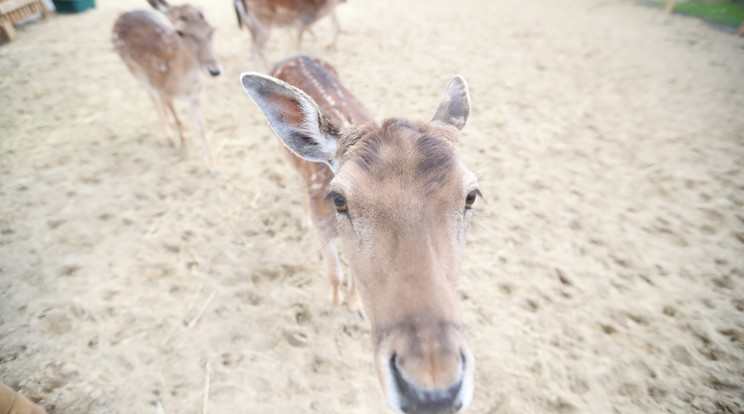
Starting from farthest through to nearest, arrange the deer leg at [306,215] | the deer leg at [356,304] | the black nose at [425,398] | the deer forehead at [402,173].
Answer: the deer leg at [306,215]
the deer leg at [356,304]
the deer forehead at [402,173]
the black nose at [425,398]

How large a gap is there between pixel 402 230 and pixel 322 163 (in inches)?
62.0

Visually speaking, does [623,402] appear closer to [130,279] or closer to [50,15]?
[130,279]

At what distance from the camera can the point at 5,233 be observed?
355 centimetres

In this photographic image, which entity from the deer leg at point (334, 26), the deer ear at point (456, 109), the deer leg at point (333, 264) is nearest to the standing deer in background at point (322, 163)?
the deer leg at point (333, 264)

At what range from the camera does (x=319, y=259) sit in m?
3.54

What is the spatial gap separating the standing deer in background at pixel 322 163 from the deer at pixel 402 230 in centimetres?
42

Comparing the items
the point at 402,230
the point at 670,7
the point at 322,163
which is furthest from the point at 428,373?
the point at 670,7

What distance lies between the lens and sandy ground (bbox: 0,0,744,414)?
252 centimetres

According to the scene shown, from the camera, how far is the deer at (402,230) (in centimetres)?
127

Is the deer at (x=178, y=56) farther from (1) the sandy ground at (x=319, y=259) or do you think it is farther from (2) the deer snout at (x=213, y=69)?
(1) the sandy ground at (x=319, y=259)

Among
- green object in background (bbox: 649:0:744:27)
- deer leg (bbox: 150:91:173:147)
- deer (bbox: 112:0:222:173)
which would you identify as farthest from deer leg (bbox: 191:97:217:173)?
green object in background (bbox: 649:0:744:27)

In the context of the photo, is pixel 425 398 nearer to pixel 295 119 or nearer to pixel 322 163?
pixel 295 119

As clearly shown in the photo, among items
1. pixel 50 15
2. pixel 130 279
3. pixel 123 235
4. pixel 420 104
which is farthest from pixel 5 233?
pixel 50 15

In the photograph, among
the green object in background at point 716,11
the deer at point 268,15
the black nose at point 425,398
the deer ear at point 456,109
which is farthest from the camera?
the green object in background at point 716,11
